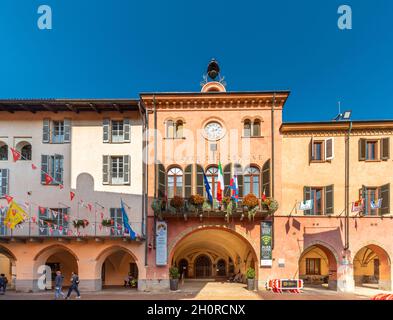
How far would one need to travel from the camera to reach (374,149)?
22.8 m

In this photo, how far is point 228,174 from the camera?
73.9 feet

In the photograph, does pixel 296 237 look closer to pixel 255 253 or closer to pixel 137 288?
pixel 255 253

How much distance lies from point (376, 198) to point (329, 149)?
4.79m

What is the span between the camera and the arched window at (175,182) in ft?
74.3

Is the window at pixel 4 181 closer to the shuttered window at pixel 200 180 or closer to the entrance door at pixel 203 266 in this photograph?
the shuttered window at pixel 200 180

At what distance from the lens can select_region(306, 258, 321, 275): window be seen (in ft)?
94.8

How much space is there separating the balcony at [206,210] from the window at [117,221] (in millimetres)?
2799

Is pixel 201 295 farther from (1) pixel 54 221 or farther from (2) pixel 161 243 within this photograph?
(1) pixel 54 221

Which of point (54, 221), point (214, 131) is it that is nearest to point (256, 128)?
point (214, 131)

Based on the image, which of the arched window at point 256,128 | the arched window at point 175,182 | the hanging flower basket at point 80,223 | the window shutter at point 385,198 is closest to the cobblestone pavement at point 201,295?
the hanging flower basket at point 80,223
